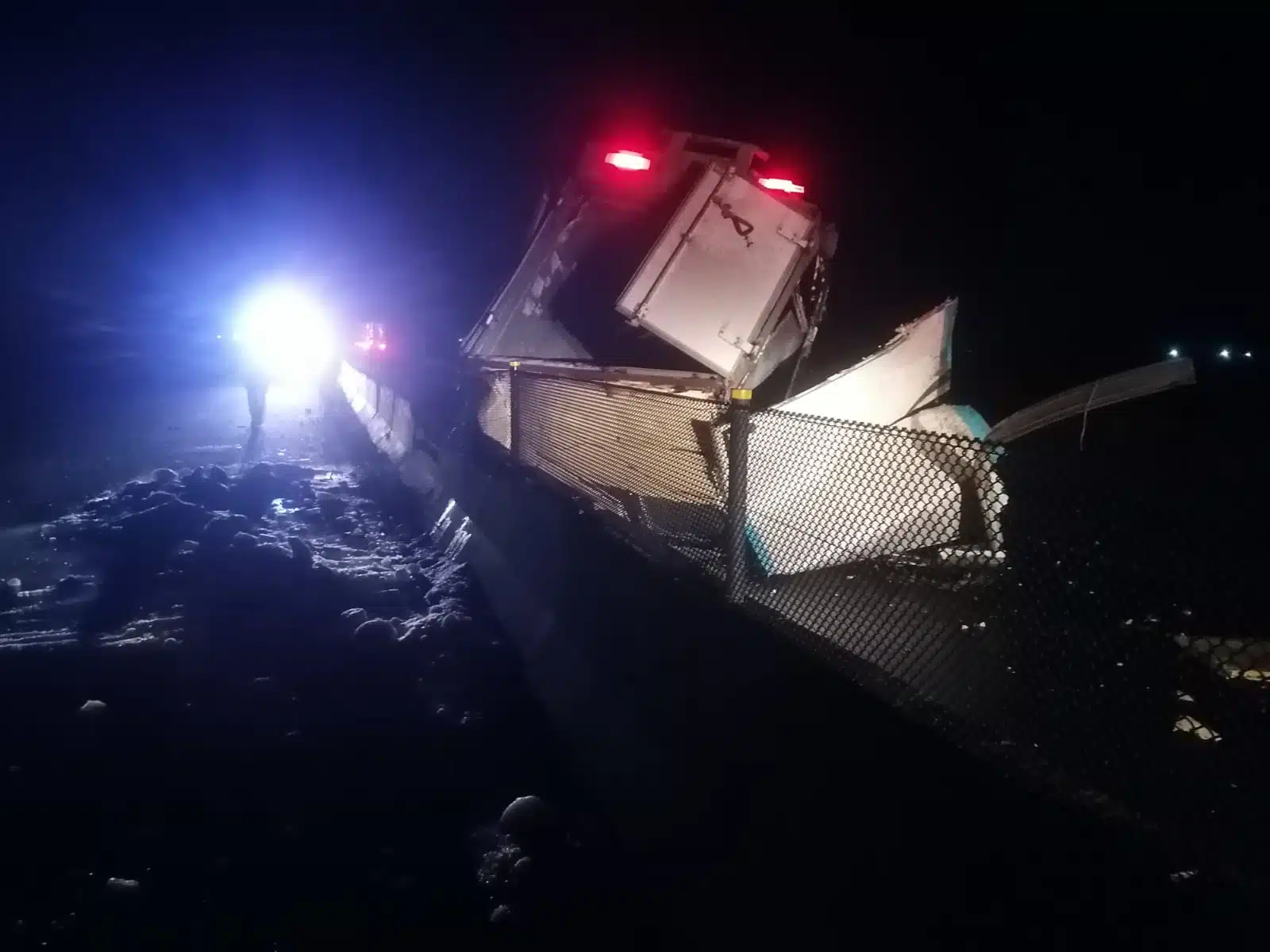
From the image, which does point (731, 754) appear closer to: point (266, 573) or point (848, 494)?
point (848, 494)

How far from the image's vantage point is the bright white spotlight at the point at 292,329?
36.8m

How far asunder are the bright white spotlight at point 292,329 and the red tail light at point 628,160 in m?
30.1

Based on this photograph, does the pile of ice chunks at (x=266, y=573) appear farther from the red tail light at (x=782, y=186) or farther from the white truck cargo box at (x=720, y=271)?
the red tail light at (x=782, y=186)

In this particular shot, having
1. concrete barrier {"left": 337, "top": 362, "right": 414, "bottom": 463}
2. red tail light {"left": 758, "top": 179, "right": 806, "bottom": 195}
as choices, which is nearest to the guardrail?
red tail light {"left": 758, "top": 179, "right": 806, "bottom": 195}

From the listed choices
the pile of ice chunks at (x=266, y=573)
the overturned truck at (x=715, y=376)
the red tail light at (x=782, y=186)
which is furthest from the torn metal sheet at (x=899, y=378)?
the pile of ice chunks at (x=266, y=573)

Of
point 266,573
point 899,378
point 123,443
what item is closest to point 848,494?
point 899,378

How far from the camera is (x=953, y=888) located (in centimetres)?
250

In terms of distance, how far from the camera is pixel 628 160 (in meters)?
7.26

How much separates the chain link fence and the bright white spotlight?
3358 centimetres

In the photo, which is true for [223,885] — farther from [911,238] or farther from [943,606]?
[911,238]

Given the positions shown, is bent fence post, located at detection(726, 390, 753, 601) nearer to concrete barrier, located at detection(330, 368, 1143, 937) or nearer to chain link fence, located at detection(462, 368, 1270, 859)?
chain link fence, located at detection(462, 368, 1270, 859)

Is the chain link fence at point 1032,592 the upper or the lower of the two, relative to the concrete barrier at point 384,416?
upper

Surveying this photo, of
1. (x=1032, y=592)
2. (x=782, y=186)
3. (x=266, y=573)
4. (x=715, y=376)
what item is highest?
(x=782, y=186)

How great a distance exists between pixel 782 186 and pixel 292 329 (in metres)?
39.0
